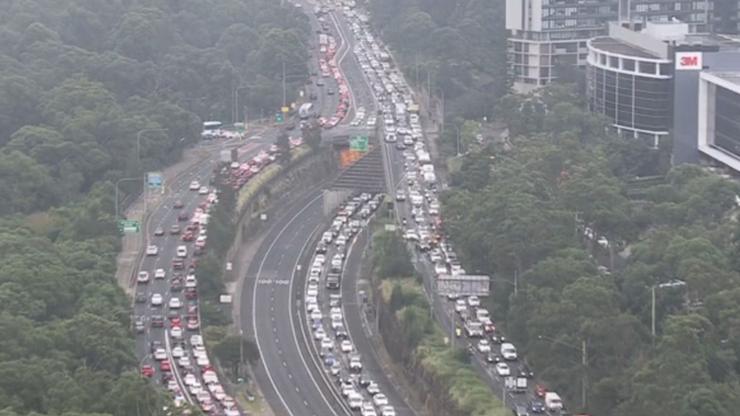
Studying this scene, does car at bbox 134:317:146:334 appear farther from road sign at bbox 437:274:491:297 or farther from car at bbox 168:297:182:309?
road sign at bbox 437:274:491:297

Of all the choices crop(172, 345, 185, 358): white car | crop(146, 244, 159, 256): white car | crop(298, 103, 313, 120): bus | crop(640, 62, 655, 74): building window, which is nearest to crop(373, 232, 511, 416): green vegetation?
crop(172, 345, 185, 358): white car

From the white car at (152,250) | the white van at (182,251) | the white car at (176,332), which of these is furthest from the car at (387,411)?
the white car at (152,250)

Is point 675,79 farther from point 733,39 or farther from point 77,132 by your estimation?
point 77,132

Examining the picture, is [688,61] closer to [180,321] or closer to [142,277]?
[142,277]

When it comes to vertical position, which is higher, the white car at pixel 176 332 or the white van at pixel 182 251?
the white van at pixel 182 251

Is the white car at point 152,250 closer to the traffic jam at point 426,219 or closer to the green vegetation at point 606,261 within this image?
the traffic jam at point 426,219

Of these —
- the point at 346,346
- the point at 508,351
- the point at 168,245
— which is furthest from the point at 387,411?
the point at 168,245

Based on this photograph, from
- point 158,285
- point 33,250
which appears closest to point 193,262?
point 158,285
